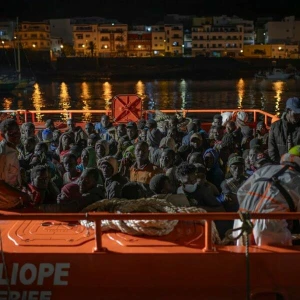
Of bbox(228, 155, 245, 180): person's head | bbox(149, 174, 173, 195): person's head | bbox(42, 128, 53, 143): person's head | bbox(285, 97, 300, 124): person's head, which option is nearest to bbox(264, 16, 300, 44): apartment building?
bbox(42, 128, 53, 143): person's head

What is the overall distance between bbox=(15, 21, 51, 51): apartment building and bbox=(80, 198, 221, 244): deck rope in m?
95.8

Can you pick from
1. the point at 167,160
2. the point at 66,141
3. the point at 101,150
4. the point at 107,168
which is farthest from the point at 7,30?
the point at 107,168

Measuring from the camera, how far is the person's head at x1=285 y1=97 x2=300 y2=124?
18.3 feet

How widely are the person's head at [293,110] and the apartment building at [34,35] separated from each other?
311 feet

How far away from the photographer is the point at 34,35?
311ft

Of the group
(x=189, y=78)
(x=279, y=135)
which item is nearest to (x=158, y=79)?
(x=189, y=78)

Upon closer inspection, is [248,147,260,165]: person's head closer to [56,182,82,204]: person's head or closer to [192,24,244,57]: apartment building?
[56,182,82,204]: person's head

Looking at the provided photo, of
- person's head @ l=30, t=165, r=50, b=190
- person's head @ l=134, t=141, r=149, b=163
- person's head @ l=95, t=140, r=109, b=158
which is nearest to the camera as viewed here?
person's head @ l=30, t=165, r=50, b=190

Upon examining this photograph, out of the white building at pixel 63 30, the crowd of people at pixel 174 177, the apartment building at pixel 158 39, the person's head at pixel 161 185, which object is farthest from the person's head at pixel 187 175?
the white building at pixel 63 30

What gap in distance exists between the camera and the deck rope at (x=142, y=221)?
13.3ft

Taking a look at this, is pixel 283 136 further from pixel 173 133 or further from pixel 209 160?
pixel 173 133

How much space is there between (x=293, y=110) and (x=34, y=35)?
97.1 metres
